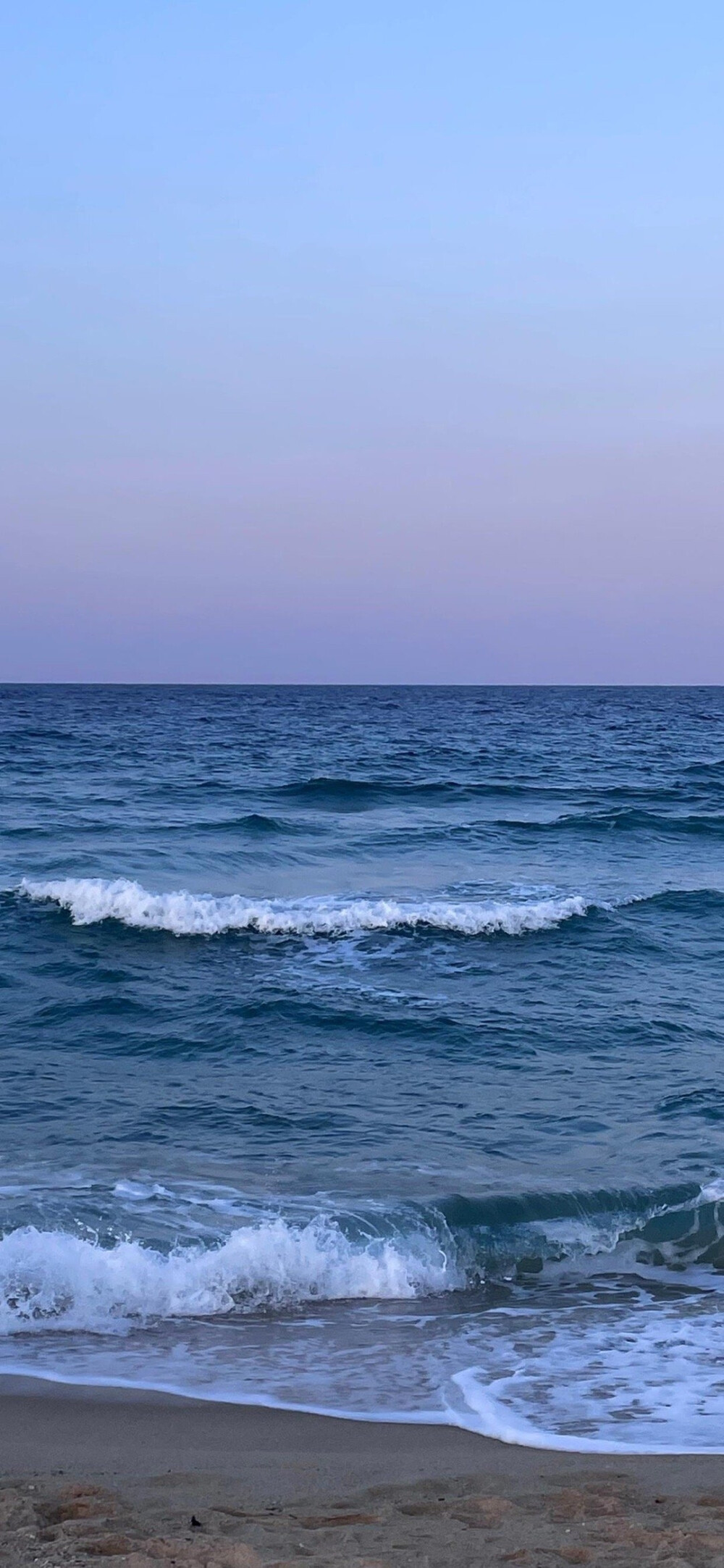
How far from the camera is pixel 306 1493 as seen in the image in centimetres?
374

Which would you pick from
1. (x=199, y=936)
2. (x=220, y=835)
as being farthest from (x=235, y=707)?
(x=199, y=936)

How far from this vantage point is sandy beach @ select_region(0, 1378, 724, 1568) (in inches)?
127

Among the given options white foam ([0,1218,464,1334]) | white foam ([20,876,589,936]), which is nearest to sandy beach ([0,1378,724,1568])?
white foam ([0,1218,464,1334])

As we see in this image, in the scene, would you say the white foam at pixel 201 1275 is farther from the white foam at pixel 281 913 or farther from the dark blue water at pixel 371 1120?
the white foam at pixel 281 913

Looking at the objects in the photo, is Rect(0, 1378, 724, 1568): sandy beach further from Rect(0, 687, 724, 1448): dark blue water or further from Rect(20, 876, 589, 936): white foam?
Rect(20, 876, 589, 936): white foam

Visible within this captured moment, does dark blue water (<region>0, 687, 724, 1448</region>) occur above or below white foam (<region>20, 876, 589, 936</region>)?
below

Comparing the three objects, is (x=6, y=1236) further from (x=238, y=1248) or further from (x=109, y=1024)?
(x=109, y=1024)

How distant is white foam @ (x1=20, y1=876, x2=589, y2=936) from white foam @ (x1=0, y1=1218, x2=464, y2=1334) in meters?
7.20

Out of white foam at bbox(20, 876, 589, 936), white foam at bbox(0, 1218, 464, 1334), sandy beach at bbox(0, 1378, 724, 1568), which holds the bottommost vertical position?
white foam at bbox(0, 1218, 464, 1334)

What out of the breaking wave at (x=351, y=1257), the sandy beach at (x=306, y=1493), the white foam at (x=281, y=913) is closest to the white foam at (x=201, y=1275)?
the breaking wave at (x=351, y=1257)

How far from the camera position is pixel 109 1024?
994 centimetres

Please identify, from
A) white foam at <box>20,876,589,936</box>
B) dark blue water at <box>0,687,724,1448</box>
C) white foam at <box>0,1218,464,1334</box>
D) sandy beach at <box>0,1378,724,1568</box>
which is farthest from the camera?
white foam at <box>20,876,589,936</box>

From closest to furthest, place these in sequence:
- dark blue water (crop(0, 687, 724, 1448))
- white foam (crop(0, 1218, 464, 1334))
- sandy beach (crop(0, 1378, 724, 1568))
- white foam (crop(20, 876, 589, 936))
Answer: sandy beach (crop(0, 1378, 724, 1568)), dark blue water (crop(0, 687, 724, 1448)), white foam (crop(0, 1218, 464, 1334)), white foam (crop(20, 876, 589, 936))

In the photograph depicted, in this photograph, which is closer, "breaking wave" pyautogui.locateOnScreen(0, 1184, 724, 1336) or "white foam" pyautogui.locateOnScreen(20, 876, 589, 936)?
"breaking wave" pyautogui.locateOnScreen(0, 1184, 724, 1336)
